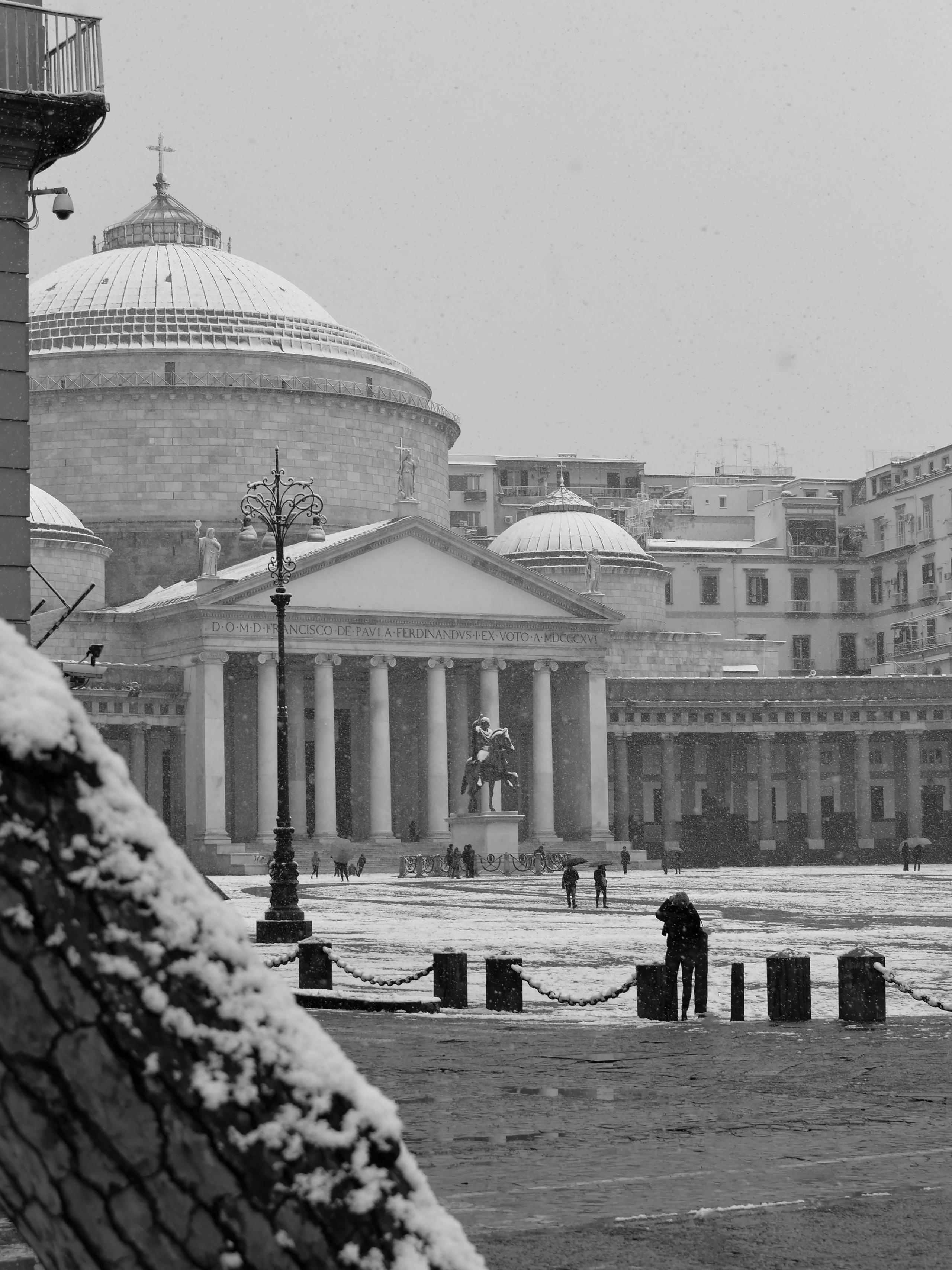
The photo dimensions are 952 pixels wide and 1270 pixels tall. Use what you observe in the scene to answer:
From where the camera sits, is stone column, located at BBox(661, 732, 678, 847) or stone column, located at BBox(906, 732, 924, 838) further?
stone column, located at BBox(906, 732, 924, 838)

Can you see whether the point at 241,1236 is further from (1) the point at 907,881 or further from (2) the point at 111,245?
(2) the point at 111,245

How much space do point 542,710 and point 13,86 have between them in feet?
220

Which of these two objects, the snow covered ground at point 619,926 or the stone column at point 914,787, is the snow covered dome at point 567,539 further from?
the snow covered ground at point 619,926

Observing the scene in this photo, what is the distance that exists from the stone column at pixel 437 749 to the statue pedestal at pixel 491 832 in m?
9.97

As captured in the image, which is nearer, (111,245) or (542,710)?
(542,710)

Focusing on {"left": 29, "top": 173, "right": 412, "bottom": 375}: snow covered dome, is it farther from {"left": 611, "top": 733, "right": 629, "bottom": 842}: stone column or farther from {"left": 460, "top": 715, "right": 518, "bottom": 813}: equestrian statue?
{"left": 460, "top": 715, "right": 518, "bottom": 813}: equestrian statue

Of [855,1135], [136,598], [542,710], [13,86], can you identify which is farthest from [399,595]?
[855,1135]

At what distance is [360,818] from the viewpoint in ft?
276

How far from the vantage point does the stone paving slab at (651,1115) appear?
1083 centimetres

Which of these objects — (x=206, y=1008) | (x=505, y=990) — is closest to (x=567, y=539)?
(x=505, y=990)

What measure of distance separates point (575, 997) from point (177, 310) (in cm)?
7385

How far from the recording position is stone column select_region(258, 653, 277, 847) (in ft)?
260

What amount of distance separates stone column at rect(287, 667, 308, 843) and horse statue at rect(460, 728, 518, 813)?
1113 centimetres

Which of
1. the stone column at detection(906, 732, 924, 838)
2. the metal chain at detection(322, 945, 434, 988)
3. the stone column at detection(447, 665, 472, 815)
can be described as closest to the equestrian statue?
the stone column at detection(447, 665, 472, 815)
